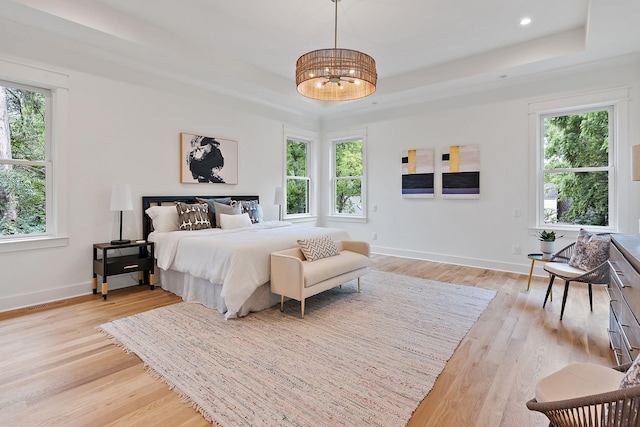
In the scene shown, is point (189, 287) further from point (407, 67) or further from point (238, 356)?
point (407, 67)

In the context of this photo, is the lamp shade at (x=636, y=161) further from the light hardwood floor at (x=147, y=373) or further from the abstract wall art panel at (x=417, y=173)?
the abstract wall art panel at (x=417, y=173)

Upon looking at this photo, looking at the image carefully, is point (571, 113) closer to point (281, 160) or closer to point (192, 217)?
point (281, 160)

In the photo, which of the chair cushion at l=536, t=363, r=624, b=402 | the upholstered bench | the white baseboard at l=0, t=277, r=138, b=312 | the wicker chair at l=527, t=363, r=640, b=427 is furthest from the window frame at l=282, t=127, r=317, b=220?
the wicker chair at l=527, t=363, r=640, b=427

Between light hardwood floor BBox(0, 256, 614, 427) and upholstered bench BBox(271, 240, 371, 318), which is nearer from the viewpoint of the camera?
light hardwood floor BBox(0, 256, 614, 427)

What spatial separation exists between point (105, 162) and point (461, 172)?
5108 millimetres

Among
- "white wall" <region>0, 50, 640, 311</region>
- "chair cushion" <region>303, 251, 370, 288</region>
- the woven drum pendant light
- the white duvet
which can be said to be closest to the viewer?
the woven drum pendant light

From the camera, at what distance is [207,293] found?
11.2 ft

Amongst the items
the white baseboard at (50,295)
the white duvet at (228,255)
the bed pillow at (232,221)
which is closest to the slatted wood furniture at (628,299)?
the white duvet at (228,255)

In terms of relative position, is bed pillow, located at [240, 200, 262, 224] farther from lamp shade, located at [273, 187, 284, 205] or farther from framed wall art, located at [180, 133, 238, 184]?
lamp shade, located at [273, 187, 284, 205]

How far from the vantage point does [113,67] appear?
391cm

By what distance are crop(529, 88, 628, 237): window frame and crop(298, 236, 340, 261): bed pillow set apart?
3.14 meters

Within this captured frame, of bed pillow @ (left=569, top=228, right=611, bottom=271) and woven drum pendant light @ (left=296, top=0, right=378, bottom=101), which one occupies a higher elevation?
woven drum pendant light @ (left=296, top=0, right=378, bottom=101)

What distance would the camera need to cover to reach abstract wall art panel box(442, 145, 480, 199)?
16.8 ft

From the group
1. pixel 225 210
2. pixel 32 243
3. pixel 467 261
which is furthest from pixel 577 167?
pixel 32 243
